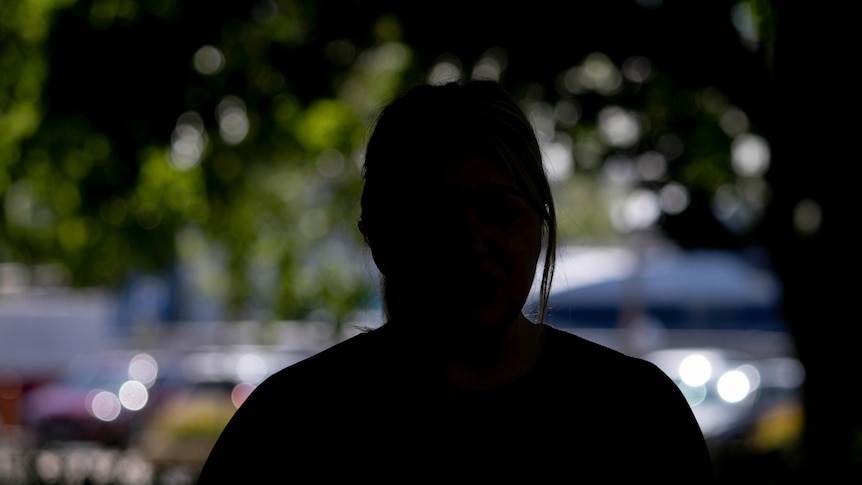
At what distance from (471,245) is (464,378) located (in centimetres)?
21

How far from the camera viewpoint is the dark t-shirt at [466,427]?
193 centimetres

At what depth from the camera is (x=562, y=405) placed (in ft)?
6.49

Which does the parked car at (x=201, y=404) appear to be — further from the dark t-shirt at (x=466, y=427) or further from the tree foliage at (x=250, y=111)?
the dark t-shirt at (x=466, y=427)

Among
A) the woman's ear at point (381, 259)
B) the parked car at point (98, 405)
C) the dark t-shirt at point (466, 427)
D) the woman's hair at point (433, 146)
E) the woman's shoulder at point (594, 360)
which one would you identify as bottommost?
the parked car at point (98, 405)

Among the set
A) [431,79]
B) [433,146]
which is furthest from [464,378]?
[431,79]

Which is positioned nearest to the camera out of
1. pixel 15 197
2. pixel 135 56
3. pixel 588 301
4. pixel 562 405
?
pixel 562 405

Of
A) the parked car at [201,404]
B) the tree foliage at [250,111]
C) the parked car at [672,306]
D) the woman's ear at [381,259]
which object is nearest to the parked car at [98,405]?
the parked car at [201,404]

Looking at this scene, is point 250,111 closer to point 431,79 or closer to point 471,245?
point 431,79

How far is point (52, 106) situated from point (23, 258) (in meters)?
8.38

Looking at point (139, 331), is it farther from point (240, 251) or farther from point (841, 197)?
point (841, 197)

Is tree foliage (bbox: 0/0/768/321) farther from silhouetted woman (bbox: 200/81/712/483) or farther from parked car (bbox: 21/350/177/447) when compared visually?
parked car (bbox: 21/350/177/447)

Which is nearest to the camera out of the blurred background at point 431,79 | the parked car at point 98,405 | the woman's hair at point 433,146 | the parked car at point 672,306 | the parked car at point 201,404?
the woman's hair at point 433,146

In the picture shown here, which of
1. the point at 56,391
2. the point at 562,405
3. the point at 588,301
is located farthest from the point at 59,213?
the point at 588,301

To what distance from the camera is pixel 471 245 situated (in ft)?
6.54
